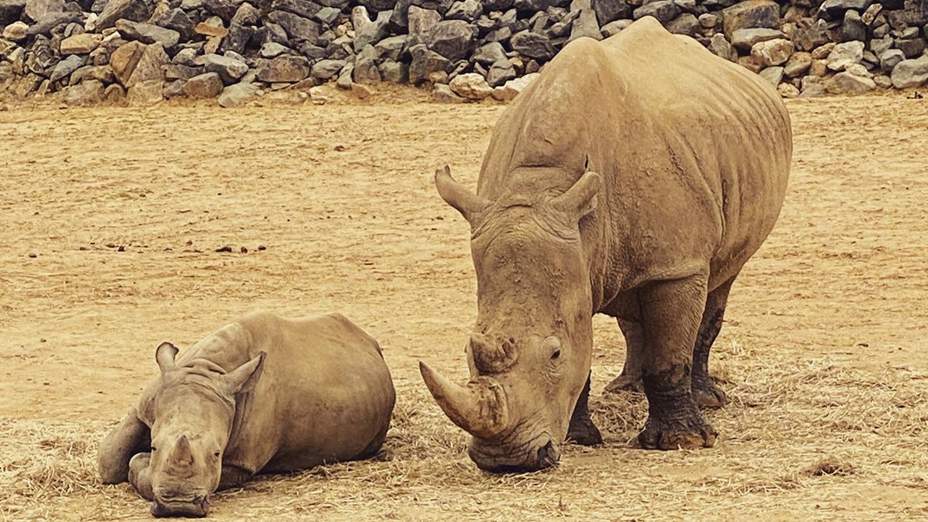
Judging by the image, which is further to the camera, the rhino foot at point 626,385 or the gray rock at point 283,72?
the gray rock at point 283,72

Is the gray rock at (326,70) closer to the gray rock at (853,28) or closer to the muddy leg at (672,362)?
the gray rock at (853,28)

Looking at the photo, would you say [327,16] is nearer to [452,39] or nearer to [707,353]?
[452,39]

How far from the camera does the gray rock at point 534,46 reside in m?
21.1

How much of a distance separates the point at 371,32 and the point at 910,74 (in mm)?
6968

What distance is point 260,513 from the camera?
24.3 feet

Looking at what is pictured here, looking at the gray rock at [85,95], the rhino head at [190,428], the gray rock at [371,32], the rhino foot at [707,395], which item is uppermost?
the rhino head at [190,428]

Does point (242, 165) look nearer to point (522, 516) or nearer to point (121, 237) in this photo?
point (121, 237)

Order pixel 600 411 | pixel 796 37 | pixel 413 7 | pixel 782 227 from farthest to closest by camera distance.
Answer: pixel 413 7 → pixel 796 37 → pixel 782 227 → pixel 600 411

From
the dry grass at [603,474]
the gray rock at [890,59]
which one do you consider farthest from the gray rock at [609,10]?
the dry grass at [603,474]

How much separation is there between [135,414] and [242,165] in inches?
420

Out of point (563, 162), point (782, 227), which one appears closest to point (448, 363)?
point (563, 162)

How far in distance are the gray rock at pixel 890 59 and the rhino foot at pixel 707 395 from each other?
1076cm

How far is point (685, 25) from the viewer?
2122cm

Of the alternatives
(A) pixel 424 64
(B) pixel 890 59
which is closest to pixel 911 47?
(B) pixel 890 59
